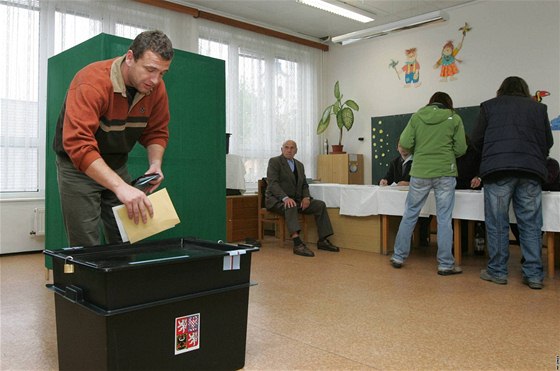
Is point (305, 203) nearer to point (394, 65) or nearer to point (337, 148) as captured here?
point (337, 148)

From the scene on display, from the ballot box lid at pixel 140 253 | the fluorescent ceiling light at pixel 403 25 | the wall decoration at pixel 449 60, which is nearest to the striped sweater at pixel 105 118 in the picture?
the ballot box lid at pixel 140 253

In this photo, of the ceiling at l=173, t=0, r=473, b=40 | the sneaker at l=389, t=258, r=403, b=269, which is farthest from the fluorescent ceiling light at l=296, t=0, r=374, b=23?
the sneaker at l=389, t=258, r=403, b=269

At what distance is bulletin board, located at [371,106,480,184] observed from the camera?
6125 mm

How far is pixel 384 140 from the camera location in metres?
6.28

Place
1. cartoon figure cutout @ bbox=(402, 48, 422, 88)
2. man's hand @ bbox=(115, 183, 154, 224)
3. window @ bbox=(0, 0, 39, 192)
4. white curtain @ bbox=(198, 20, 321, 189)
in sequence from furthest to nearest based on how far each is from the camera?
1. cartoon figure cutout @ bbox=(402, 48, 422, 88)
2. white curtain @ bbox=(198, 20, 321, 189)
3. window @ bbox=(0, 0, 39, 192)
4. man's hand @ bbox=(115, 183, 154, 224)

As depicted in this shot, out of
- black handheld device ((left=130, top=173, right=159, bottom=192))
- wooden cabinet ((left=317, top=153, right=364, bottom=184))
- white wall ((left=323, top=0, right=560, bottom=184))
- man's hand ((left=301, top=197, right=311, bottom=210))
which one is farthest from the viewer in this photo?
wooden cabinet ((left=317, top=153, right=364, bottom=184))

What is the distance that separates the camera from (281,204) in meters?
4.57

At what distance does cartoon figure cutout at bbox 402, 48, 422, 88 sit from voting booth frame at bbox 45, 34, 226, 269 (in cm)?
396

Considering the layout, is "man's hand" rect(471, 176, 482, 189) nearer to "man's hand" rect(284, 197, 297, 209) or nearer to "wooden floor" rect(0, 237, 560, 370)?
"wooden floor" rect(0, 237, 560, 370)

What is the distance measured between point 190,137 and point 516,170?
6.64ft

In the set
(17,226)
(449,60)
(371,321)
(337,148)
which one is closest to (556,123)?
(449,60)

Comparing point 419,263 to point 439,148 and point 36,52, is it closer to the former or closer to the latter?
point 439,148

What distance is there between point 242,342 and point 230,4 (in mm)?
4860

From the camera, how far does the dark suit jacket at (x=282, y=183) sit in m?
4.61
